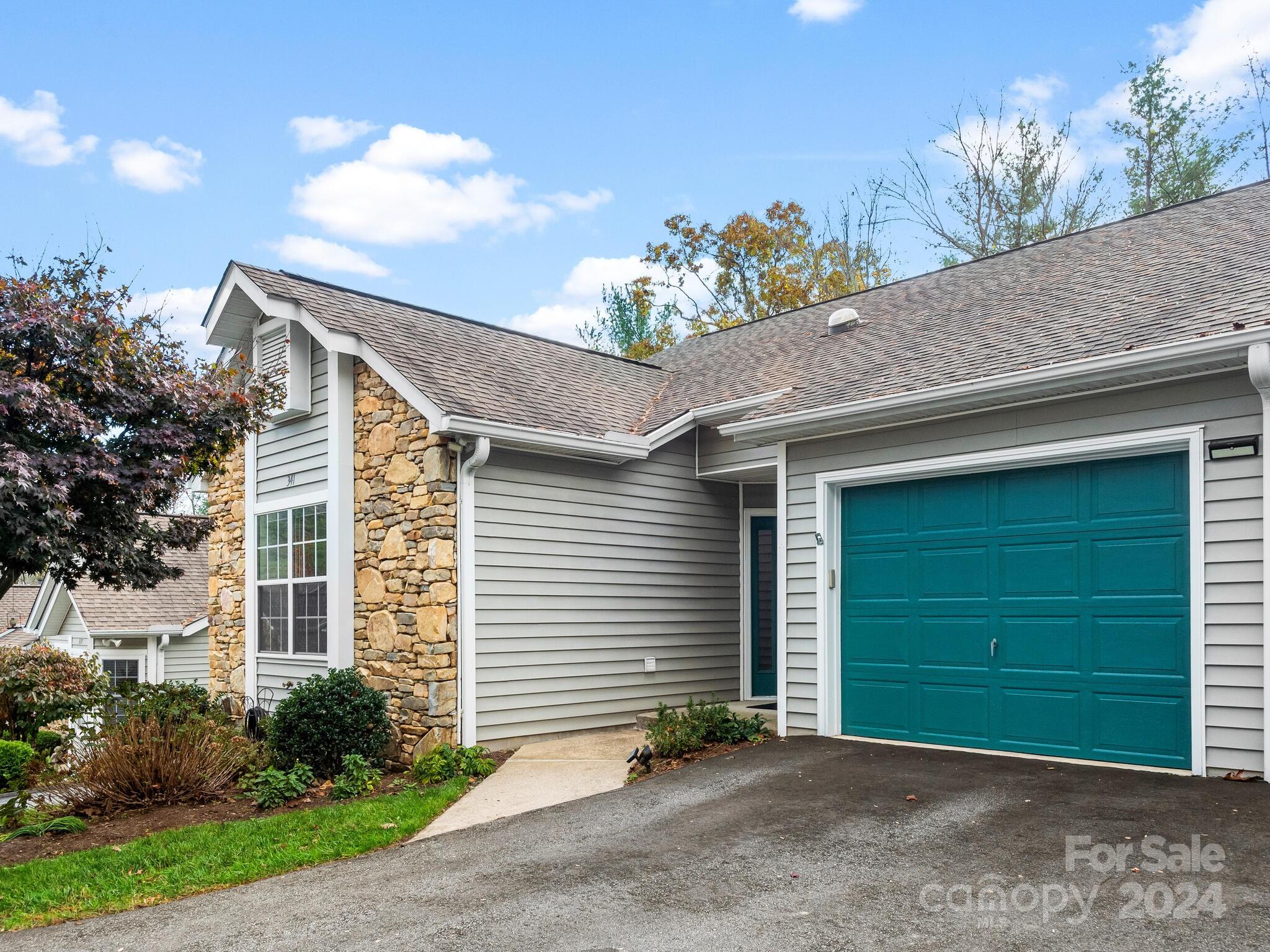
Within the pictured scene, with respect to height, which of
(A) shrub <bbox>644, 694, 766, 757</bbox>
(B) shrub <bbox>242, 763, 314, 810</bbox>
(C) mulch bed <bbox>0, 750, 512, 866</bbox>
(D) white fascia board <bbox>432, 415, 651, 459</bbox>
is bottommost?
(C) mulch bed <bbox>0, 750, 512, 866</bbox>

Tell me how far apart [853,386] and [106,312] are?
627 centimetres

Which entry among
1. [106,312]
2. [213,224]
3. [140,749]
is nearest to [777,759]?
[140,749]

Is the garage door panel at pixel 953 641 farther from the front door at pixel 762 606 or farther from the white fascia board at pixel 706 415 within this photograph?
the front door at pixel 762 606

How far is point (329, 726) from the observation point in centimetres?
852

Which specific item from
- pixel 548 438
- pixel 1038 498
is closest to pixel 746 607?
pixel 548 438

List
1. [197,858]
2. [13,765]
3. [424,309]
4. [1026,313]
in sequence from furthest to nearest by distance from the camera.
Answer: [424,309] → [13,765] → [1026,313] → [197,858]

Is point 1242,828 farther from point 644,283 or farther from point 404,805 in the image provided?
point 644,283

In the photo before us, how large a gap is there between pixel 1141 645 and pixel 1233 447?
1450 millimetres

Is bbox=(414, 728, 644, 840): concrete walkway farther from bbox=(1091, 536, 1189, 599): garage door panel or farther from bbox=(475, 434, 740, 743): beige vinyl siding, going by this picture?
bbox=(1091, 536, 1189, 599): garage door panel

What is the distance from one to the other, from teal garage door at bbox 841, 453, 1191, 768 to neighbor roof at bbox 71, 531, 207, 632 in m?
17.1

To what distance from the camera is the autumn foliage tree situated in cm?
708

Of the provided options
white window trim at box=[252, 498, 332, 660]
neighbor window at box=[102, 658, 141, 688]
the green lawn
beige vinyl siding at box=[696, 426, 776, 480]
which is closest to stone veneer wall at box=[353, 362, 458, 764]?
white window trim at box=[252, 498, 332, 660]

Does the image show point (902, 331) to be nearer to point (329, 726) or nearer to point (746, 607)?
point (746, 607)

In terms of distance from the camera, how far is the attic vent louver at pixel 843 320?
37.7 feet
